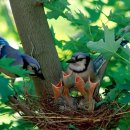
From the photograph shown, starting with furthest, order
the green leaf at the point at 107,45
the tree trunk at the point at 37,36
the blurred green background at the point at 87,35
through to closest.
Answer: the tree trunk at the point at 37,36 → the blurred green background at the point at 87,35 → the green leaf at the point at 107,45

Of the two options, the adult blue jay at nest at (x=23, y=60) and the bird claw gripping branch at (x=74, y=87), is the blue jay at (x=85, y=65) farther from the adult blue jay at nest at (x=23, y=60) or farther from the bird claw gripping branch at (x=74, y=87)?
the adult blue jay at nest at (x=23, y=60)

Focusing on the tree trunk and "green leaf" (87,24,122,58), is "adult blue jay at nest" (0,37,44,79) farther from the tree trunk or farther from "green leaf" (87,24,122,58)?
"green leaf" (87,24,122,58)

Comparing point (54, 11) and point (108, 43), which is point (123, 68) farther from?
point (108, 43)

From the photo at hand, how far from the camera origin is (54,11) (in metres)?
2.16

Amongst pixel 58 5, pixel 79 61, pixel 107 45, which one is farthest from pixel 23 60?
pixel 107 45

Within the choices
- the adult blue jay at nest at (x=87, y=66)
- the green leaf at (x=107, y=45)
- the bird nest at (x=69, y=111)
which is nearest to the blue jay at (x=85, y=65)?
the adult blue jay at nest at (x=87, y=66)

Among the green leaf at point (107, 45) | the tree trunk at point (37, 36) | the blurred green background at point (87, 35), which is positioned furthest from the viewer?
the tree trunk at point (37, 36)

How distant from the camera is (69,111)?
7.36 feet

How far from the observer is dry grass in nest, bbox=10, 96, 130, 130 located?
6.84 ft

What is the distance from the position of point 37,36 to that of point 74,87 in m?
0.31

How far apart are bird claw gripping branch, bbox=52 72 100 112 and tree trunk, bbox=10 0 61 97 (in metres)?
0.06

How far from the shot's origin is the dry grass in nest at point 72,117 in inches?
82.1

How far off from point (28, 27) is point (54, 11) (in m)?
0.14

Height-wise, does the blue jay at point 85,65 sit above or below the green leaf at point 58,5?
below
